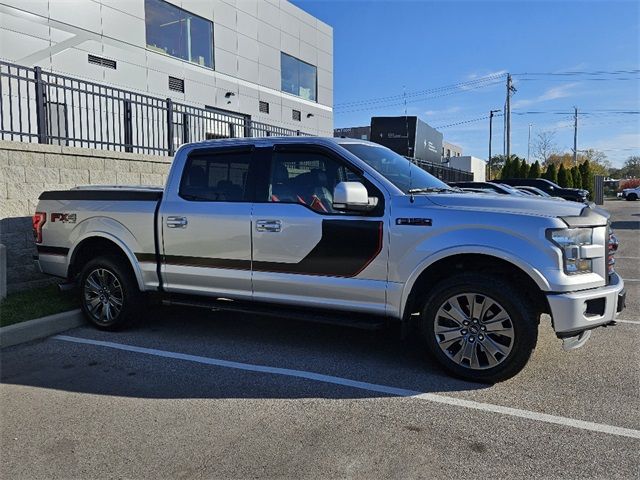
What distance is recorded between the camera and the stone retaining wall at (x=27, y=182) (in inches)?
275

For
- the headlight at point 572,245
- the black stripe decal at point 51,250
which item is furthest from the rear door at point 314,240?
the black stripe decal at point 51,250

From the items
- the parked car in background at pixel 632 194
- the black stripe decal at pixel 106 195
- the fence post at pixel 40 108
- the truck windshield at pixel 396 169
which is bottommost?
the black stripe decal at pixel 106 195

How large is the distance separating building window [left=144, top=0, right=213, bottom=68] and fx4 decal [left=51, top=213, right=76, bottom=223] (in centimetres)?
1343

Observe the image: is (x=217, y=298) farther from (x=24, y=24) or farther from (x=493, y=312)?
(x=24, y=24)

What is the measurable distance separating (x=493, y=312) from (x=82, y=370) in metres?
3.65

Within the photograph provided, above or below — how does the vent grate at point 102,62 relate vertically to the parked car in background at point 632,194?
above

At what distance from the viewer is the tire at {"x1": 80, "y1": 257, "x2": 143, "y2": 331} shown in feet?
18.5

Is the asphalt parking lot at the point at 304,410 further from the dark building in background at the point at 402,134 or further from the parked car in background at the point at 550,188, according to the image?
the parked car in background at the point at 550,188

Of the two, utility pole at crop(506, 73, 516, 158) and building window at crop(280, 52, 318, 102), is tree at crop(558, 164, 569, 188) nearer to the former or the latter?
utility pole at crop(506, 73, 516, 158)

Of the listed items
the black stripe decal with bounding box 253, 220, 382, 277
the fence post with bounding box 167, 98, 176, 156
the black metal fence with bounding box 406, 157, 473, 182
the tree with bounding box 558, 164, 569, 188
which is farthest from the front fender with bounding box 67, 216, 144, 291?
the tree with bounding box 558, 164, 569, 188

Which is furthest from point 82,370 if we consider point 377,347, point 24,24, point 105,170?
point 24,24

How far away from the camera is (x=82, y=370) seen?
4609 mm

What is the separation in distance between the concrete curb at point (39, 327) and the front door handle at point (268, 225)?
274cm

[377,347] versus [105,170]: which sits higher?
[105,170]
